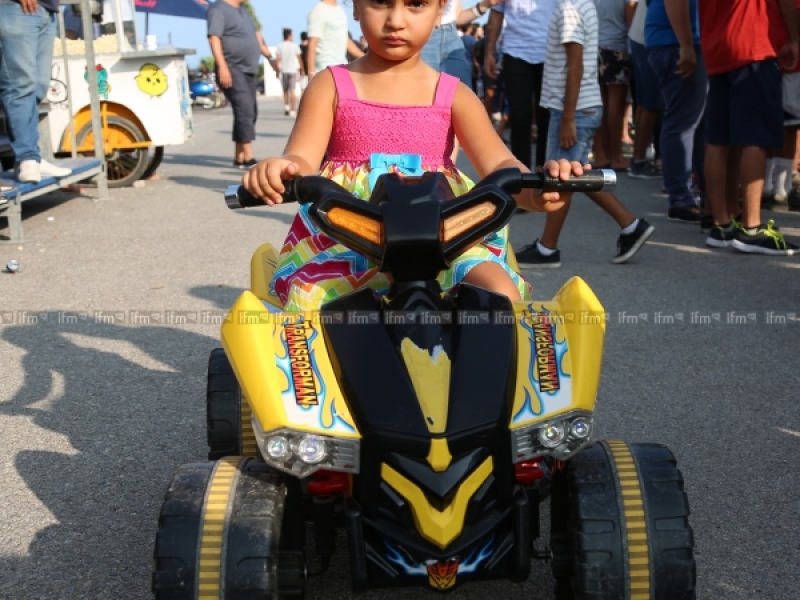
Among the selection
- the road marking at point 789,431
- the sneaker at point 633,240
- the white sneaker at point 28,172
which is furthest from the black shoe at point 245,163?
the road marking at point 789,431

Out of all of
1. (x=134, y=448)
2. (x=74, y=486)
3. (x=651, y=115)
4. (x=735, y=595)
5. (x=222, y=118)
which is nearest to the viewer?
(x=735, y=595)

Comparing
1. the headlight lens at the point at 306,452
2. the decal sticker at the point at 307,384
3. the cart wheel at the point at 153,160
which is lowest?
the cart wheel at the point at 153,160

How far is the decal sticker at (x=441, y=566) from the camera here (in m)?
2.06

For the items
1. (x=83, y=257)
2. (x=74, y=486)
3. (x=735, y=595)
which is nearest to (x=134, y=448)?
(x=74, y=486)

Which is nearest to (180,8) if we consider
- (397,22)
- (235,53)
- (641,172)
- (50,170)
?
(235,53)

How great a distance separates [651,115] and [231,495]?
Result: 8449 millimetres

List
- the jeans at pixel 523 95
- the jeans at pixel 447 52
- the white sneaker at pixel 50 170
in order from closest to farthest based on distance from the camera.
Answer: the jeans at pixel 523 95 < the jeans at pixel 447 52 < the white sneaker at pixel 50 170

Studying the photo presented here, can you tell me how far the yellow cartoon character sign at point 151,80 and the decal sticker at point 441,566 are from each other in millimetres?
9393

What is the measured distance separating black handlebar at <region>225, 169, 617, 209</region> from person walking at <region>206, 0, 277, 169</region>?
30.4 feet

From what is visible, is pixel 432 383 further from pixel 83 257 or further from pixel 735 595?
pixel 83 257

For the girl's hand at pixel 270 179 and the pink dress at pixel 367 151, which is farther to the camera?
the pink dress at pixel 367 151

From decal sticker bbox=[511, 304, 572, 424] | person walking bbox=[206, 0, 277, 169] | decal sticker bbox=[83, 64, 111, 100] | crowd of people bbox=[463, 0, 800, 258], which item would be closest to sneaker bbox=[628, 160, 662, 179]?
crowd of people bbox=[463, 0, 800, 258]

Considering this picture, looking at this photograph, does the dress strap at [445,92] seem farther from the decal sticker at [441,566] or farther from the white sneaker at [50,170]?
the white sneaker at [50,170]

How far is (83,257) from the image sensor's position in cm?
716
